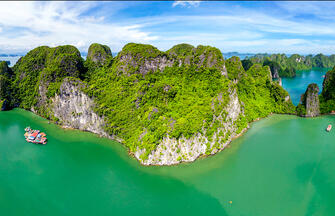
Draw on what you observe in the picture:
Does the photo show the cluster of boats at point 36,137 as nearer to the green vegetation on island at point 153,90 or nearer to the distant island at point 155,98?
the distant island at point 155,98

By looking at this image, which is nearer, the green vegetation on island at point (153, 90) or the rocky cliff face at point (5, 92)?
the green vegetation on island at point (153, 90)

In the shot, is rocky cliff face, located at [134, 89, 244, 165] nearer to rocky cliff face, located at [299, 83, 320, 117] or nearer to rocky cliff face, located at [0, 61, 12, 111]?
rocky cliff face, located at [299, 83, 320, 117]

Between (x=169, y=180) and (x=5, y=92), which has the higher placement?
(x=5, y=92)

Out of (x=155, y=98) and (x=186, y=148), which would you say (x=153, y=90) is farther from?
(x=186, y=148)

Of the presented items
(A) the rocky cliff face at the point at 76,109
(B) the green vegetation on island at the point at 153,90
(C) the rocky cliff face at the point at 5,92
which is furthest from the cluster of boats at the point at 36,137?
(C) the rocky cliff face at the point at 5,92

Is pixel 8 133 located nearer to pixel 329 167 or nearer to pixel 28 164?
pixel 28 164

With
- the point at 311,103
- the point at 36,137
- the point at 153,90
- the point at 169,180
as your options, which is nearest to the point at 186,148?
the point at 169,180

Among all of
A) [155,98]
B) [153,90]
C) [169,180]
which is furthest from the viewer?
[153,90]
